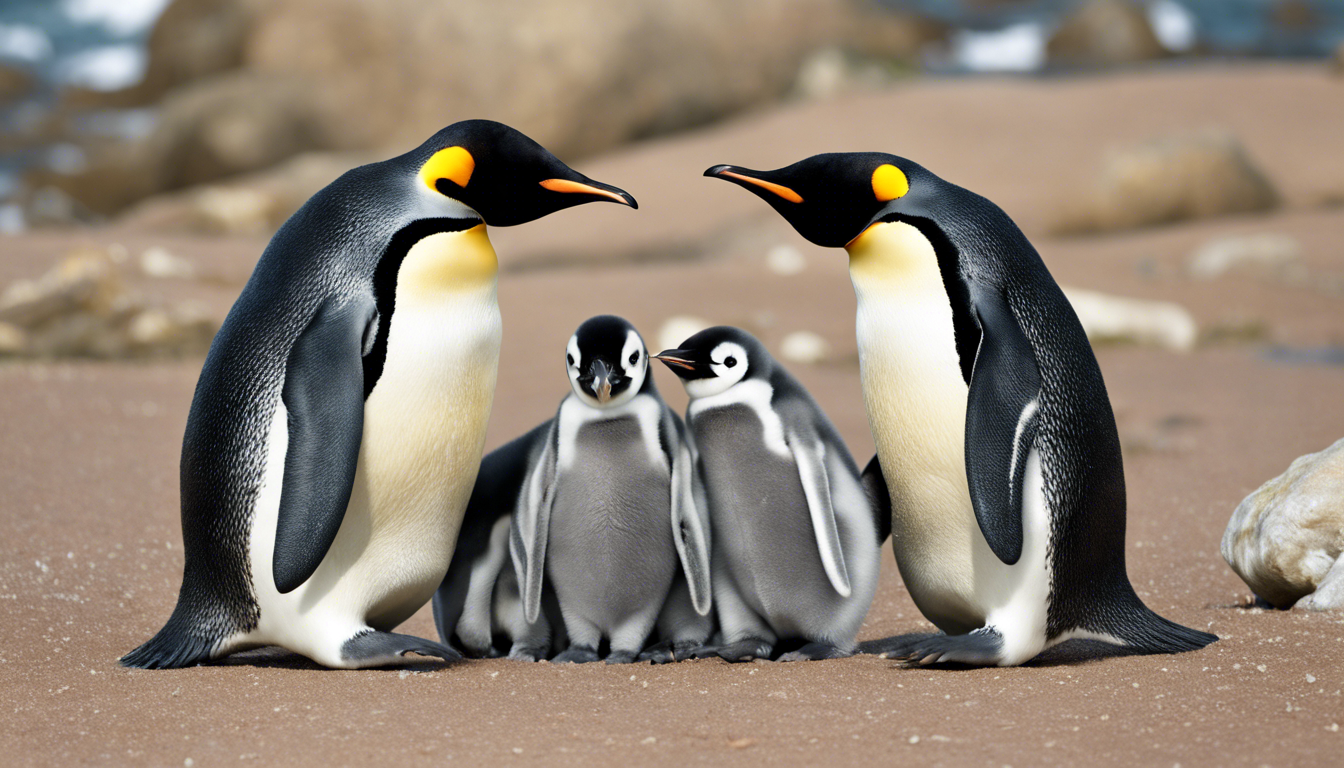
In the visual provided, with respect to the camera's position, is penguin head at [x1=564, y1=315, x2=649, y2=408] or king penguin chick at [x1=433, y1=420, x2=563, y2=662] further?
king penguin chick at [x1=433, y1=420, x2=563, y2=662]

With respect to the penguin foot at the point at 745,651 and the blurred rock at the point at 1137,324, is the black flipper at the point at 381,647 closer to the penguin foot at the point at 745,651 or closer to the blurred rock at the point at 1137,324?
the penguin foot at the point at 745,651

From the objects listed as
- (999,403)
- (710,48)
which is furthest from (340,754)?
(710,48)

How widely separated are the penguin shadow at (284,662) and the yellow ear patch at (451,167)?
3.85 feet

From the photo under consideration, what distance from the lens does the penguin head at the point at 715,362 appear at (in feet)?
11.4

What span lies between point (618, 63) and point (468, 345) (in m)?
17.2

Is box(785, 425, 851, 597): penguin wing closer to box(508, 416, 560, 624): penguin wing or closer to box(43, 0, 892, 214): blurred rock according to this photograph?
box(508, 416, 560, 624): penguin wing

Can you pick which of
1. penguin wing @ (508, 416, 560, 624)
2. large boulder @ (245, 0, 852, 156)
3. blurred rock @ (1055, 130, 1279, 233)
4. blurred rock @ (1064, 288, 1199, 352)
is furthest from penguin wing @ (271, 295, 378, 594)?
large boulder @ (245, 0, 852, 156)

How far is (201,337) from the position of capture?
27.9ft

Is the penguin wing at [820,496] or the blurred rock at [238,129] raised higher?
the blurred rock at [238,129]

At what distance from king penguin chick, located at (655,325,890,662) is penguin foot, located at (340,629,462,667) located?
29.9 inches

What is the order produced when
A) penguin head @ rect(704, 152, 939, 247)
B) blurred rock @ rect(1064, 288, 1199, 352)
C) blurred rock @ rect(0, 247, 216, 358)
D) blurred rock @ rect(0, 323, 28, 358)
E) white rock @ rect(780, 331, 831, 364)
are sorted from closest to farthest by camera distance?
penguin head @ rect(704, 152, 939, 247) < blurred rock @ rect(0, 323, 28, 358) < blurred rock @ rect(0, 247, 216, 358) < white rock @ rect(780, 331, 831, 364) < blurred rock @ rect(1064, 288, 1199, 352)

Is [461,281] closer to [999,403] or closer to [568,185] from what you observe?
[568,185]

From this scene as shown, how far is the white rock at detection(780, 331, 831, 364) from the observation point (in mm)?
8578

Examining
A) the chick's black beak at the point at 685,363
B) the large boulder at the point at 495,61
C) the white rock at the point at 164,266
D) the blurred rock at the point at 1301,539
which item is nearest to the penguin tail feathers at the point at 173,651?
the chick's black beak at the point at 685,363
